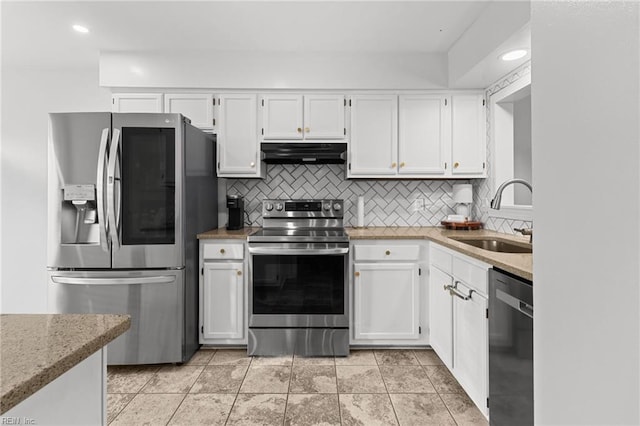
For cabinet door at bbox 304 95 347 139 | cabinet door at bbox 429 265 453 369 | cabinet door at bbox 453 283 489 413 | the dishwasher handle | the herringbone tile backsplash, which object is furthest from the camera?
the herringbone tile backsplash

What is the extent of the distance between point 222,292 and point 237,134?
136 centimetres

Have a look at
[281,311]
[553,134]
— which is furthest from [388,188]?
[553,134]

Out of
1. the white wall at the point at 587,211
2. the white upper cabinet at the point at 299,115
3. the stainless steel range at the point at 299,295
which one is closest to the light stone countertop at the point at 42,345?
the white wall at the point at 587,211

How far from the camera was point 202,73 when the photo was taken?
2.93m

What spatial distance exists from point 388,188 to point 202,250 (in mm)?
1814

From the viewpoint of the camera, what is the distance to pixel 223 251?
270 cm

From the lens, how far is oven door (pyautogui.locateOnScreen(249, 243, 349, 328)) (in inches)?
104

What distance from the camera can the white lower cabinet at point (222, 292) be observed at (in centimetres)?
270

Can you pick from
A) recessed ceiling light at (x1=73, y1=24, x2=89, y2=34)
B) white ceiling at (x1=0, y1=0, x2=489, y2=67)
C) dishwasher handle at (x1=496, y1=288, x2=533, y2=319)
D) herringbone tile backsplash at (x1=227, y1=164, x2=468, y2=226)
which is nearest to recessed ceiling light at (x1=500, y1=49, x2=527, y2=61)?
white ceiling at (x1=0, y1=0, x2=489, y2=67)

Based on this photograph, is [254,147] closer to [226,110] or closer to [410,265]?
[226,110]

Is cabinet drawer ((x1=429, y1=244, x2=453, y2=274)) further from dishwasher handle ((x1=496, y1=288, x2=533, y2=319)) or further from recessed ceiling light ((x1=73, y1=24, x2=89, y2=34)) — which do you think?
recessed ceiling light ((x1=73, y1=24, x2=89, y2=34))

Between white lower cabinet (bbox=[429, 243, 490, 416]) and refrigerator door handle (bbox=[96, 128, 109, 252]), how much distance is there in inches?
93.4

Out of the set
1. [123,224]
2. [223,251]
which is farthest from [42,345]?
[223,251]

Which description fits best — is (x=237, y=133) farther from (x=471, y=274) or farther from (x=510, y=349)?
(x=510, y=349)
